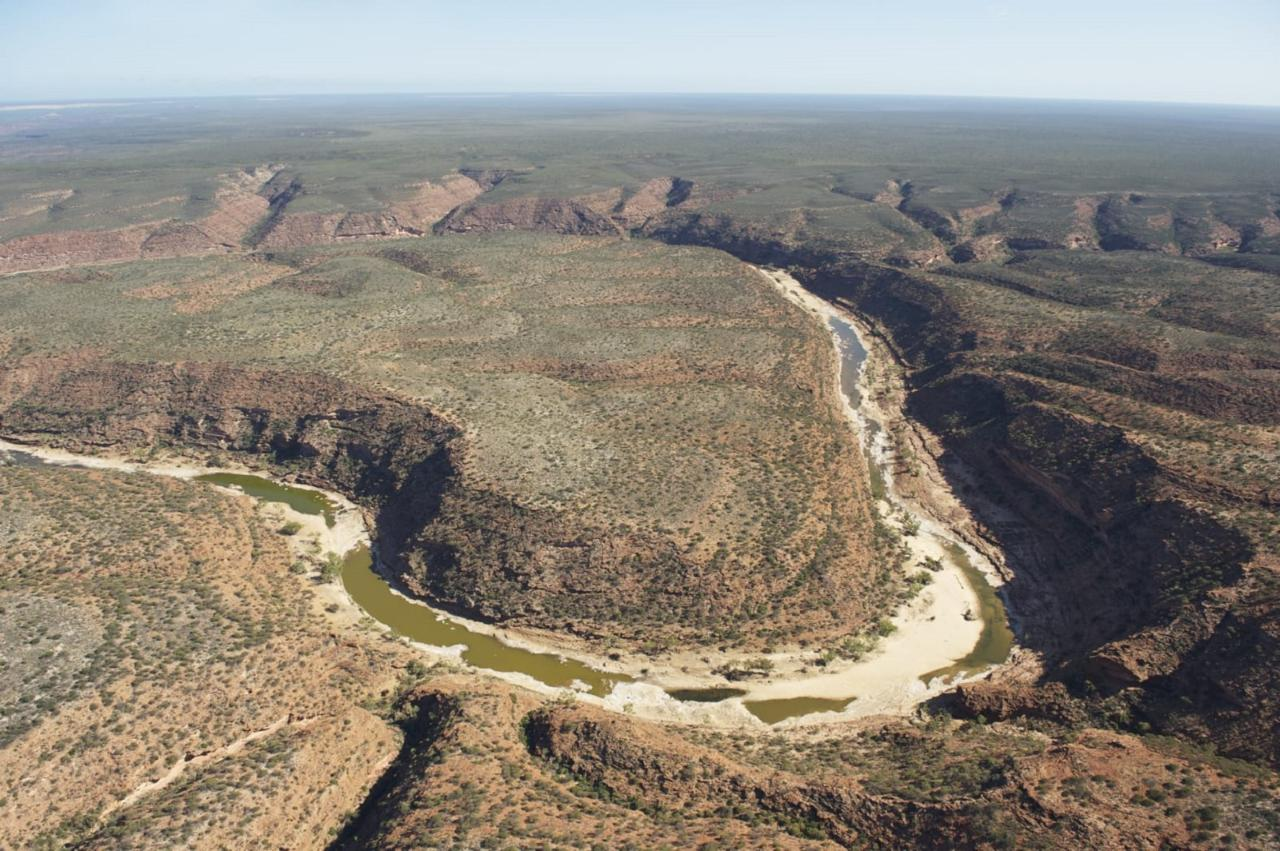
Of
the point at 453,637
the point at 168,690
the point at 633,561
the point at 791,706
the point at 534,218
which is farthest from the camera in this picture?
the point at 534,218

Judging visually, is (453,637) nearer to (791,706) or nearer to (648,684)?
(648,684)

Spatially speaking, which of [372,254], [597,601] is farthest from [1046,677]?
[372,254]

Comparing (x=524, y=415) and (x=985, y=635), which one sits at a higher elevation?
(x=524, y=415)

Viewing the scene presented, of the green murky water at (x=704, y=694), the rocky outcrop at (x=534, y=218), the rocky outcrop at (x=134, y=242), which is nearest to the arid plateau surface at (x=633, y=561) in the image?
the green murky water at (x=704, y=694)

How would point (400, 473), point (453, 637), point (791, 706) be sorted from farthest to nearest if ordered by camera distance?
point (400, 473) < point (453, 637) < point (791, 706)

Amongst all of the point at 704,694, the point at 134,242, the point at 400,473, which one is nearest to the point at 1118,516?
the point at 704,694

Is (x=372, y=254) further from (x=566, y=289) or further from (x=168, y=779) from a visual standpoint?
(x=168, y=779)
